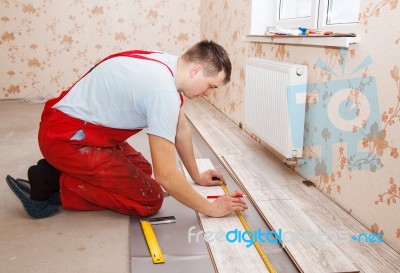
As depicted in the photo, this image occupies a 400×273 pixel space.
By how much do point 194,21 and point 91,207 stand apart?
12.1 feet

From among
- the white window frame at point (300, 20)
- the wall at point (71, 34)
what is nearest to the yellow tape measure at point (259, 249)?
Answer: the white window frame at point (300, 20)

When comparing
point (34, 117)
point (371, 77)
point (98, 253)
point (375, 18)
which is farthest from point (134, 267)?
point (34, 117)

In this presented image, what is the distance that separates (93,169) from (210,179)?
615mm

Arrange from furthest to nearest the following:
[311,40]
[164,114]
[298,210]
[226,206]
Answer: [311,40]
[298,210]
[226,206]
[164,114]

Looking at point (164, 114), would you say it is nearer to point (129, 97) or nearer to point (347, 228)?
point (129, 97)

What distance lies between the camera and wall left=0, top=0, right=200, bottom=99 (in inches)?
184

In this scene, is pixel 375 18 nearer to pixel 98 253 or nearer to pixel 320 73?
pixel 320 73

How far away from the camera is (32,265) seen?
4.49 ft

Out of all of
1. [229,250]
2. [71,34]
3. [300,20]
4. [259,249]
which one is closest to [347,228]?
[259,249]

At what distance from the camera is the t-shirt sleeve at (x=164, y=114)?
1.37 meters

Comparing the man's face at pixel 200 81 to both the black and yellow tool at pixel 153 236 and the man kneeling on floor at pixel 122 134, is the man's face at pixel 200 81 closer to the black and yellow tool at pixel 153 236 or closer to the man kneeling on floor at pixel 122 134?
the man kneeling on floor at pixel 122 134

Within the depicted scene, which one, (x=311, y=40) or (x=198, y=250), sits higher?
(x=311, y=40)

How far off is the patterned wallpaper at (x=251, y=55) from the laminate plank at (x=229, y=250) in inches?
20.9

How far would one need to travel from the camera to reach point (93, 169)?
1.67 meters
